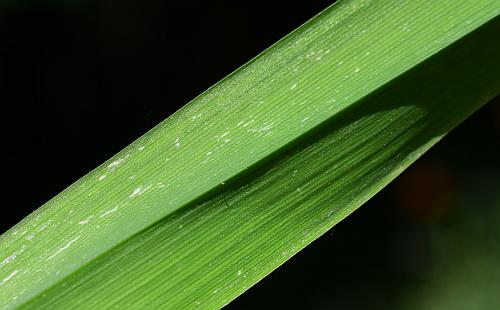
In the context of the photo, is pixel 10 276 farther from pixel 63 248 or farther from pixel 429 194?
pixel 429 194

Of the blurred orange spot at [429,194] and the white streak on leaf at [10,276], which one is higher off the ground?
the blurred orange spot at [429,194]

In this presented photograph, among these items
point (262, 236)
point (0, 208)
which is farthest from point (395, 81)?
point (0, 208)

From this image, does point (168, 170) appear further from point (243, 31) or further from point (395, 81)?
point (243, 31)

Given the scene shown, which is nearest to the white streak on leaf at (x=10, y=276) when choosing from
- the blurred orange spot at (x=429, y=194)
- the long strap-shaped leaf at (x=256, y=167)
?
the long strap-shaped leaf at (x=256, y=167)

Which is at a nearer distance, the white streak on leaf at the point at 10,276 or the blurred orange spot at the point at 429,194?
the white streak on leaf at the point at 10,276

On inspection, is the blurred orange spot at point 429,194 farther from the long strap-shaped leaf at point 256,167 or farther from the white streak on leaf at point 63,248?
the white streak on leaf at point 63,248

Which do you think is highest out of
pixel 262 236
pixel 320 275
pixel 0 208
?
pixel 0 208
